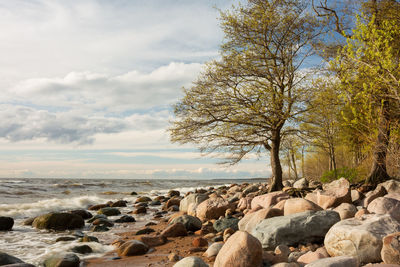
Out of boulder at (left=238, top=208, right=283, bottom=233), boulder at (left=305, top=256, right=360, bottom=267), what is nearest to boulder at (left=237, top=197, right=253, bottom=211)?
boulder at (left=238, top=208, right=283, bottom=233)

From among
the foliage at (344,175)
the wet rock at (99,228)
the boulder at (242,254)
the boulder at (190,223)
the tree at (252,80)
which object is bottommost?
the wet rock at (99,228)

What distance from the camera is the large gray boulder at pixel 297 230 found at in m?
6.24

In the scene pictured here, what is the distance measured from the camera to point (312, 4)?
49.4ft

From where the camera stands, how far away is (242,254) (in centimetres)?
482

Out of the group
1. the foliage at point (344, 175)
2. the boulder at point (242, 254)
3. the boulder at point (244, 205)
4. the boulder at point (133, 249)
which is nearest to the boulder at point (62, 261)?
the boulder at point (133, 249)

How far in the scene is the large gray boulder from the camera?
6242mm

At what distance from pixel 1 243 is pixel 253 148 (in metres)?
10.8

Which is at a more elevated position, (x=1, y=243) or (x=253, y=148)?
(x=253, y=148)

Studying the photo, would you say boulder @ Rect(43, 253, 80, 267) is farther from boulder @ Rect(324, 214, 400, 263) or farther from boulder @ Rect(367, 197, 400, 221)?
boulder @ Rect(367, 197, 400, 221)

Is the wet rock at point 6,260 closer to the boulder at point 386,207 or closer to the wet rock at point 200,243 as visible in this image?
the wet rock at point 200,243

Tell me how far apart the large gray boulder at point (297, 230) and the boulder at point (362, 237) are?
2.71ft

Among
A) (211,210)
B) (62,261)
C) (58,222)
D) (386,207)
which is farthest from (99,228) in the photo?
(386,207)

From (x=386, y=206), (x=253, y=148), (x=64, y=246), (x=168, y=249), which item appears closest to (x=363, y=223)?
(x=386, y=206)

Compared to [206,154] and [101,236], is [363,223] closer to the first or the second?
[101,236]
